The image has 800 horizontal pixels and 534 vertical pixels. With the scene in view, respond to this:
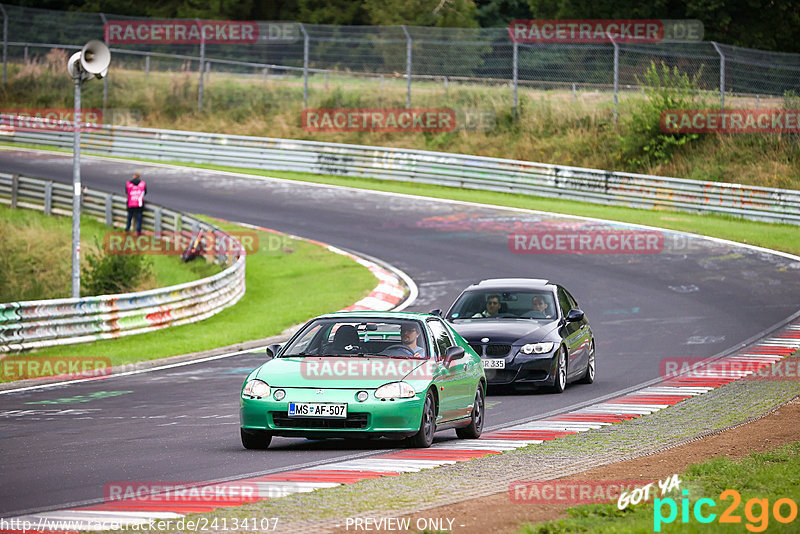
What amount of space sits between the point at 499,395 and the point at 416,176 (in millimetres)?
24833

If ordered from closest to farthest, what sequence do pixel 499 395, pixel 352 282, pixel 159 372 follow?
pixel 499 395 → pixel 159 372 → pixel 352 282

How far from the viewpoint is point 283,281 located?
27.5m

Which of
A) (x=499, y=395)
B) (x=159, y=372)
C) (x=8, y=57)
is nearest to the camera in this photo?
(x=499, y=395)

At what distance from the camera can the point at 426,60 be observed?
41500 mm

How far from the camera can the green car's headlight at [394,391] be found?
10.6 m

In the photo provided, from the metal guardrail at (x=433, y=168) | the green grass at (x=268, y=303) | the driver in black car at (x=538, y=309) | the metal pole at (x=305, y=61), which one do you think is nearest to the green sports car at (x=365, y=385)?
the driver in black car at (x=538, y=309)

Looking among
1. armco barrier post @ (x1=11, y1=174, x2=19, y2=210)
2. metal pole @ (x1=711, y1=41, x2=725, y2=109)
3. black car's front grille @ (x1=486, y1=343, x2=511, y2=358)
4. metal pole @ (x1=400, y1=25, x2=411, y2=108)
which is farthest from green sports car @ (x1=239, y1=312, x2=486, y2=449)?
Result: metal pole @ (x1=400, y1=25, x2=411, y2=108)

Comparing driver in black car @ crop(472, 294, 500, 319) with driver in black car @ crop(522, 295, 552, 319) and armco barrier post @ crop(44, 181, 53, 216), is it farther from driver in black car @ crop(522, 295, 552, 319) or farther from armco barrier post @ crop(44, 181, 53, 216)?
armco barrier post @ crop(44, 181, 53, 216)

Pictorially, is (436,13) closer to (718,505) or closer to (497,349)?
(497,349)

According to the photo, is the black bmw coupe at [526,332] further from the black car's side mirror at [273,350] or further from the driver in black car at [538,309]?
the black car's side mirror at [273,350]

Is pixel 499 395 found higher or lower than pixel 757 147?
lower

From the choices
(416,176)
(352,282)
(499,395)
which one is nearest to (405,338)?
(499,395)

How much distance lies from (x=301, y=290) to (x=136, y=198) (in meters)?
6.94

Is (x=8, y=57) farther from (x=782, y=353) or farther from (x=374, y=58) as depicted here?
(x=782, y=353)
